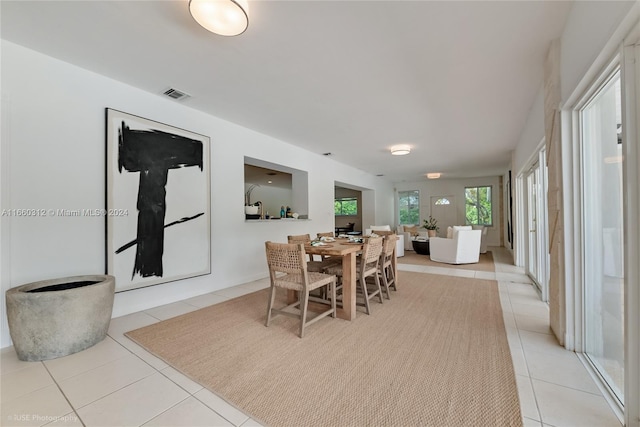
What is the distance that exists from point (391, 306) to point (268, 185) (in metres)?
7.84

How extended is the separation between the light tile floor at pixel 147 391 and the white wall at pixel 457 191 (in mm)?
8209

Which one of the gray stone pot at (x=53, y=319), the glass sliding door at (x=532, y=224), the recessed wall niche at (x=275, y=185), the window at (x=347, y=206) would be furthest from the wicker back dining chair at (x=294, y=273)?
the window at (x=347, y=206)

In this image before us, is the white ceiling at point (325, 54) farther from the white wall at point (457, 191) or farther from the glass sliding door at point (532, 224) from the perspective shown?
the white wall at point (457, 191)

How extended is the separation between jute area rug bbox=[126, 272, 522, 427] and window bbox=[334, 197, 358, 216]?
9110 mm

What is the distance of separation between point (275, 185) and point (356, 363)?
8.68 metres

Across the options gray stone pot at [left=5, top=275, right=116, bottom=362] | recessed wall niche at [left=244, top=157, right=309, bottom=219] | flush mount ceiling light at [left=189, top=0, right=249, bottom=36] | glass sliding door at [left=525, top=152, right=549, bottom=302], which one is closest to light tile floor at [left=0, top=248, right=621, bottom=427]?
gray stone pot at [left=5, top=275, right=116, bottom=362]

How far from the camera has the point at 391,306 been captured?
3086mm

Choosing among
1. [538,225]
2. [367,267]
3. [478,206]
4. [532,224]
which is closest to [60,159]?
[367,267]

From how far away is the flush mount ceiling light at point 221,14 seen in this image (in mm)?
1610

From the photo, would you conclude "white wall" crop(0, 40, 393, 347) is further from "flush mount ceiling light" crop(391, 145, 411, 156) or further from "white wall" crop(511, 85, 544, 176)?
"white wall" crop(511, 85, 544, 176)

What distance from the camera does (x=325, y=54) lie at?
7.52 ft

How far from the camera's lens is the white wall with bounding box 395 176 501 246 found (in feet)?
30.4

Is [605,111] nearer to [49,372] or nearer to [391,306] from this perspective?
[391,306]

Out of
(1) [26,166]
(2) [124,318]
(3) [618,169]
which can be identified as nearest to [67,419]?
(2) [124,318]
